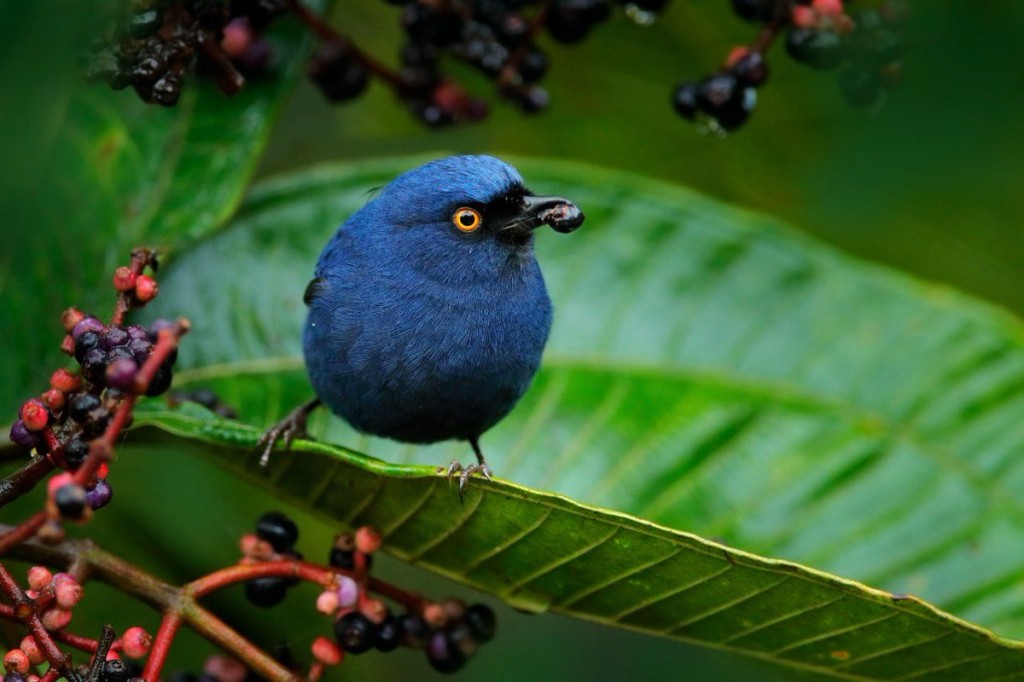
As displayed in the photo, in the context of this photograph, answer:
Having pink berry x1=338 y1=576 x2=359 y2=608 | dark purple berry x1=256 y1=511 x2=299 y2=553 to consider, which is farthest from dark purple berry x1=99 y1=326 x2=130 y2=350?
pink berry x1=338 y1=576 x2=359 y2=608

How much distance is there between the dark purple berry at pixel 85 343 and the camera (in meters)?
2.10

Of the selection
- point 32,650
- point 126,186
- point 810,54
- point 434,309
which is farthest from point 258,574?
point 810,54

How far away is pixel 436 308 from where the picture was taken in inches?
Result: 131

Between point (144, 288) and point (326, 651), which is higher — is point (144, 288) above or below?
above

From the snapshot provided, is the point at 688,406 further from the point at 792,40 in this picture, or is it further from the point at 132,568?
the point at 132,568

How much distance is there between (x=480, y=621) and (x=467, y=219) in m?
1.17

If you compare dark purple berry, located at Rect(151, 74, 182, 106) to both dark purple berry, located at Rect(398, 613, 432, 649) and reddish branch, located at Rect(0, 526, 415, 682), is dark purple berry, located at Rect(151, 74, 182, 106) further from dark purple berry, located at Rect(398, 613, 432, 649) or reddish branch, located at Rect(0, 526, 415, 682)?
dark purple berry, located at Rect(398, 613, 432, 649)

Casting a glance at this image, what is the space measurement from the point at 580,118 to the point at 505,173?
1.00 metres


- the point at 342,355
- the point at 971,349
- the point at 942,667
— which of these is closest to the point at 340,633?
the point at 342,355

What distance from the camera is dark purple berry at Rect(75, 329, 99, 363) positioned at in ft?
6.89

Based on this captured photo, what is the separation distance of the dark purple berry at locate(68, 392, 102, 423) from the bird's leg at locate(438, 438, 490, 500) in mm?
679

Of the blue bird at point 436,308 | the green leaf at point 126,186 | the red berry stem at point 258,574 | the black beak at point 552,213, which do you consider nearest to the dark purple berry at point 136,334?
the red berry stem at point 258,574

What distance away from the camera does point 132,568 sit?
2338 mm

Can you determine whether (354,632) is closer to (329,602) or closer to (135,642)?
(329,602)
